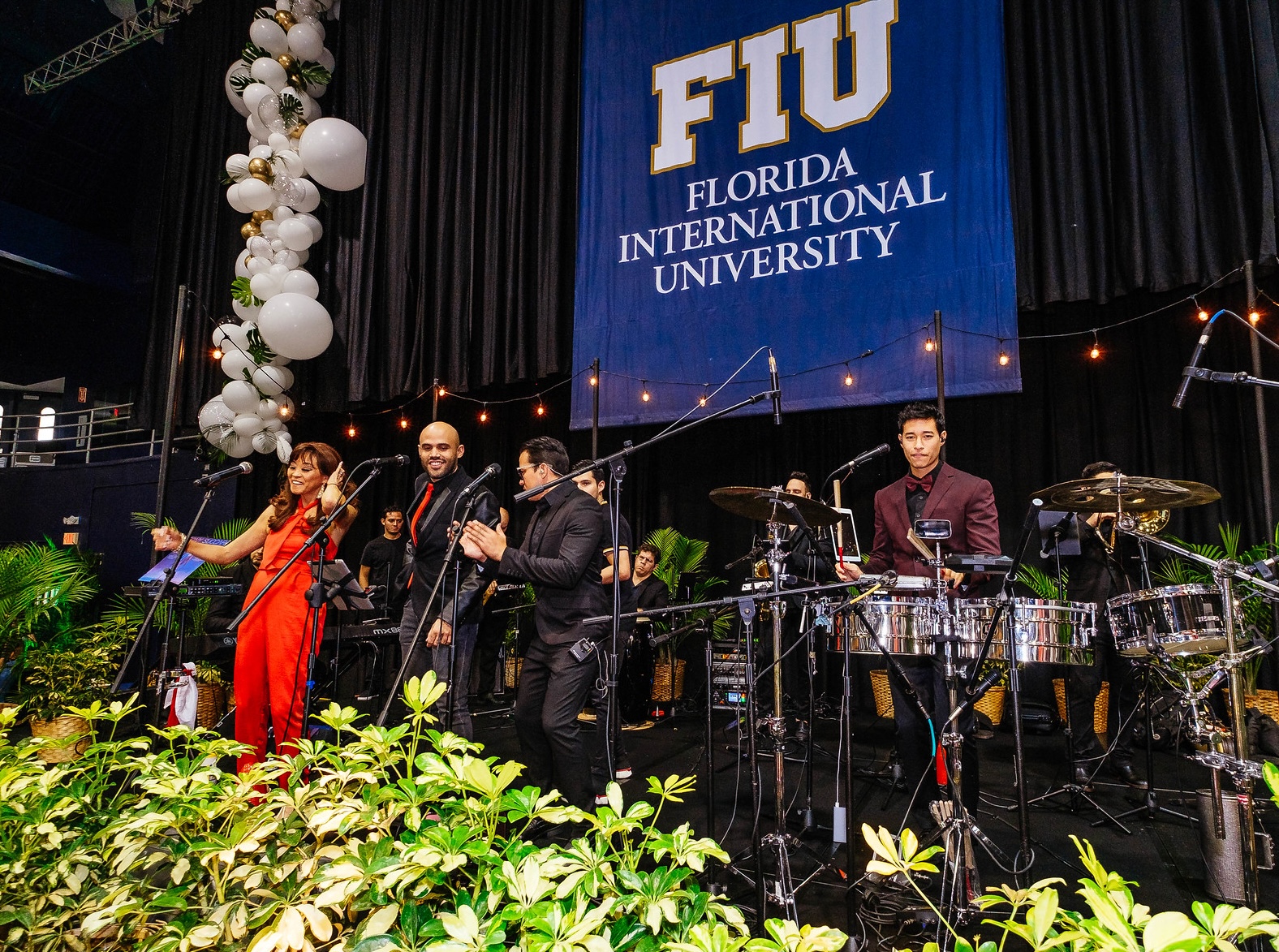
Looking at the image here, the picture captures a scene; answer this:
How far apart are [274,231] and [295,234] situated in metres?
0.25

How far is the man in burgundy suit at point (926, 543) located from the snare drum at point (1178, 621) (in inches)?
23.2

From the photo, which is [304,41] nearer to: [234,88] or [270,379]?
[234,88]

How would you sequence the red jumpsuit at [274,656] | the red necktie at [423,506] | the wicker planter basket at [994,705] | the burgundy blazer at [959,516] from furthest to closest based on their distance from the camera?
the wicker planter basket at [994,705], the red necktie at [423,506], the red jumpsuit at [274,656], the burgundy blazer at [959,516]

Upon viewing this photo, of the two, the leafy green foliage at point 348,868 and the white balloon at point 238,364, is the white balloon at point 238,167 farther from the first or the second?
the leafy green foliage at point 348,868

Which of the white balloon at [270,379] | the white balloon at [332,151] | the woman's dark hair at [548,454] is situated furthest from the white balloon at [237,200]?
the woman's dark hair at [548,454]

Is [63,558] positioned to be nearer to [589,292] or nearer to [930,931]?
[589,292]

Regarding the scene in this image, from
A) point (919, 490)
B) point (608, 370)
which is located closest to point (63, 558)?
point (608, 370)

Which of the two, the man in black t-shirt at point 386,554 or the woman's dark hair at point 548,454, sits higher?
the woman's dark hair at point 548,454

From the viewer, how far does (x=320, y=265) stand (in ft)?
27.7

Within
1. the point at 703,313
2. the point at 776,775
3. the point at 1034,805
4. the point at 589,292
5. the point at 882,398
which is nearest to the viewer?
the point at 776,775

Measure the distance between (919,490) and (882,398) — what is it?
2.31 m

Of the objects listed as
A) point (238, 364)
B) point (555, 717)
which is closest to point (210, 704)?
point (238, 364)

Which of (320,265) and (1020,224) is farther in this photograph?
(320,265)

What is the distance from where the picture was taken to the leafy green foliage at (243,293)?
24.6 feet
